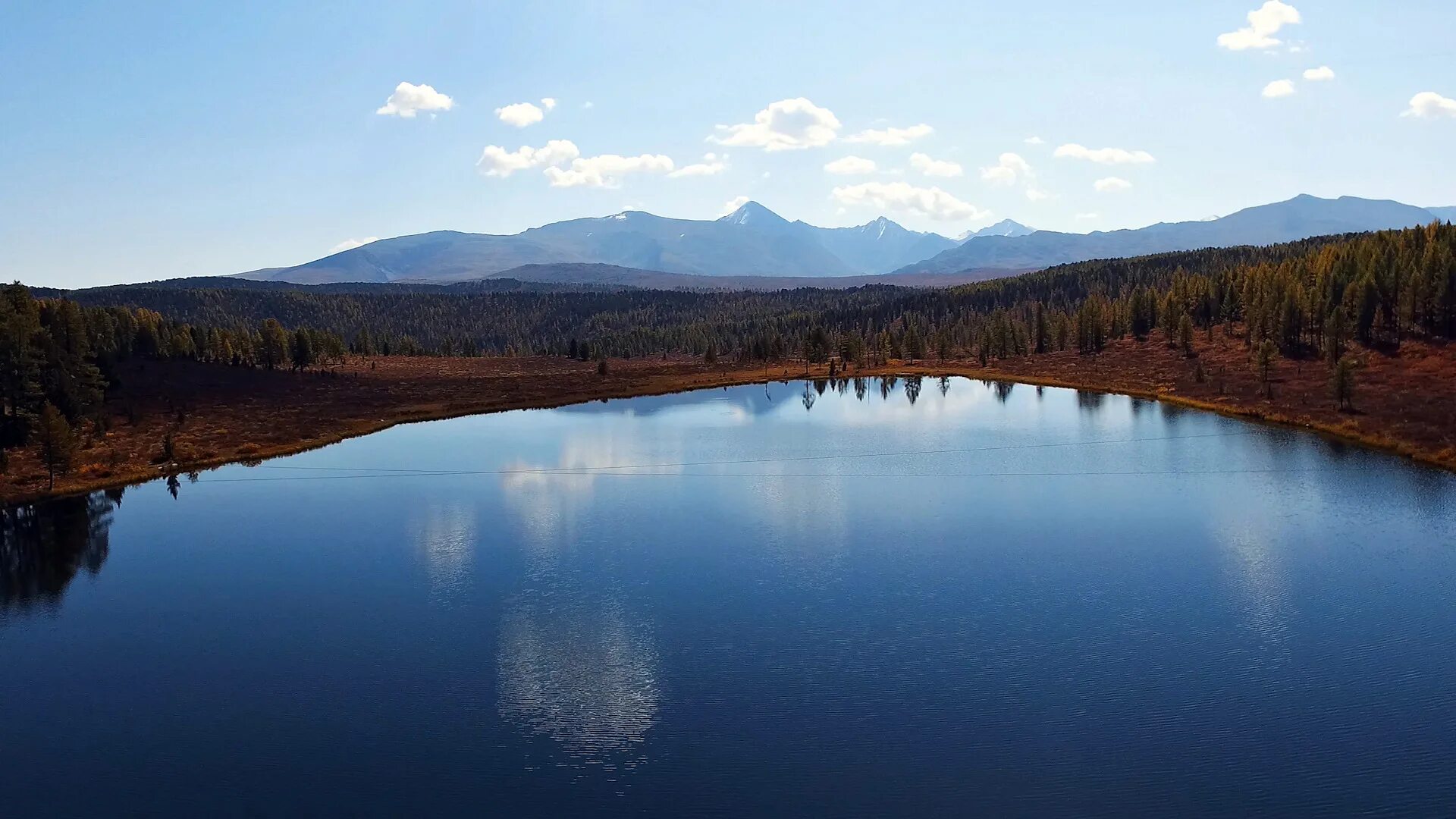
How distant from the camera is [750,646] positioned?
36406mm

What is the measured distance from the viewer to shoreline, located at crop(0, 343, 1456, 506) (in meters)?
76.4

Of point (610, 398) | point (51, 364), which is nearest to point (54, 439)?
point (51, 364)

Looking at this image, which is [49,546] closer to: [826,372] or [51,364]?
[51,364]

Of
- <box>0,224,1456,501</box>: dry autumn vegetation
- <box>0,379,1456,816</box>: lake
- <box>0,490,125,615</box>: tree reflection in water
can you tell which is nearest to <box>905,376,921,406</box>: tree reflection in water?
<box>0,224,1456,501</box>: dry autumn vegetation

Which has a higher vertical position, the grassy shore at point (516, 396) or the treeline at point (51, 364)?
the treeline at point (51, 364)

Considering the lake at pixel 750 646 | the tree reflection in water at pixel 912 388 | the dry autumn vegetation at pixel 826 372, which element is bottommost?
the lake at pixel 750 646

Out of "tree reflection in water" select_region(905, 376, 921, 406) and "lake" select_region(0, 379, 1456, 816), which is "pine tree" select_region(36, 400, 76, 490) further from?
"tree reflection in water" select_region(905, 376, 921, 406)

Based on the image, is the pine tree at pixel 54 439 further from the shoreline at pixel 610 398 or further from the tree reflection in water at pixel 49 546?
the tree reflection in water at pixel 49 546

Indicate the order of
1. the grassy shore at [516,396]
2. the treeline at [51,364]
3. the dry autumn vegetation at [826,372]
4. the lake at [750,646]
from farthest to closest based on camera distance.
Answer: the dry autumn vegetation at [826,372] → the treeline at [51,364] → the grassy shore at [516,396] → the lake at [750,646]

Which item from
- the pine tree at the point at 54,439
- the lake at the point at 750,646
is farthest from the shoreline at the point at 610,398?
the lake at the point at 750,646

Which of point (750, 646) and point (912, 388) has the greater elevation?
point (912, 388)

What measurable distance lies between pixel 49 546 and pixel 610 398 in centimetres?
9456

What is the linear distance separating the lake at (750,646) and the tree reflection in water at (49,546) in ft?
1.13

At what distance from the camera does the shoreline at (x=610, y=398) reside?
76.4 m
